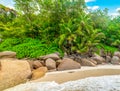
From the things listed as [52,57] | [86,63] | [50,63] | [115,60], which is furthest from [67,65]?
[115,60]

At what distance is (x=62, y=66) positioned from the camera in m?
11.5

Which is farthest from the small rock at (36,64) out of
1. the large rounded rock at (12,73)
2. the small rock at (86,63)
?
the small rock at (86,63)

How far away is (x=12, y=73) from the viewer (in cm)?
940

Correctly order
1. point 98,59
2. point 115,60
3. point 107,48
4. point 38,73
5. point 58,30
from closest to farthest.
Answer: point 38,73 < point 98,59 < point 115,60 < point 107,48 < point 58,30

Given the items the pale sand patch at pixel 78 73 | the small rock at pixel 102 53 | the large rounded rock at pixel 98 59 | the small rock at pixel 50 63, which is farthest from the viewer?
the small rock at pixel 102 53

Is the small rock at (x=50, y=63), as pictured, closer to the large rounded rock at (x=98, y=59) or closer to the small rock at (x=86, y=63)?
the small rock at (x=86, y=63)

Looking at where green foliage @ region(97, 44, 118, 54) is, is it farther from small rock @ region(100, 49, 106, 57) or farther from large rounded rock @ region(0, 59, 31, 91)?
large rounded rock @ region(0, 59, 31, 91)

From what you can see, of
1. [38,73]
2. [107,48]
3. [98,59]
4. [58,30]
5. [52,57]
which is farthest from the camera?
[58,30]

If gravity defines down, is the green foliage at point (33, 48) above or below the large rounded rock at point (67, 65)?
above

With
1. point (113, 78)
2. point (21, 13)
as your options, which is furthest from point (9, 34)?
point (113, 78)

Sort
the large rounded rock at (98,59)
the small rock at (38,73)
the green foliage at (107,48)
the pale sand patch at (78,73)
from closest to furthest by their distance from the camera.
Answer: the pale sand patch at (78,73) < the small rock at (38,73) < the large rounded rock at (98,59) < the green foliage at (107,48)

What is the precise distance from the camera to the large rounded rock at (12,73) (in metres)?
8.85

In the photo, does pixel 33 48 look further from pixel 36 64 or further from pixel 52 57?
pixel 36 64

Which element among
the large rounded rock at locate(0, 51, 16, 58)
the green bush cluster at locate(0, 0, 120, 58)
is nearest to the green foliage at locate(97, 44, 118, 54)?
the green bush cluster at locate(0, 0, 120, 58)
